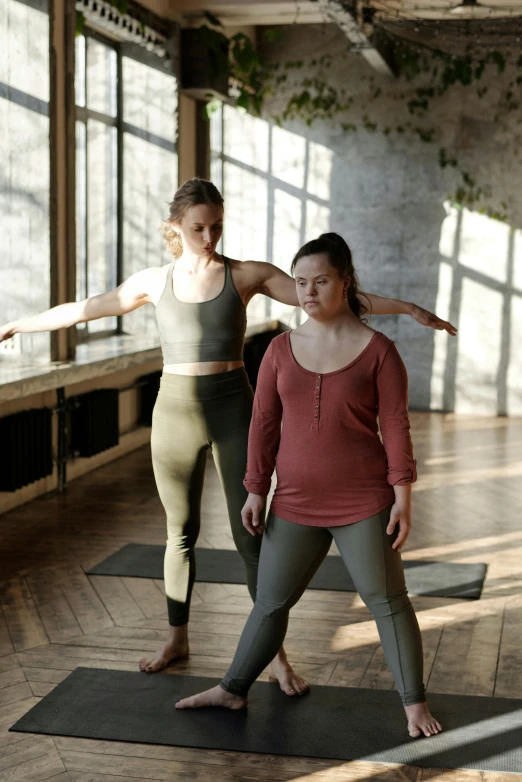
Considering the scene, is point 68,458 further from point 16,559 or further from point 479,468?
point 479,468

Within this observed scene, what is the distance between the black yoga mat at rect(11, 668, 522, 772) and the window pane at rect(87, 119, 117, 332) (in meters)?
4.88

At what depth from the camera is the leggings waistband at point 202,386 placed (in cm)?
320

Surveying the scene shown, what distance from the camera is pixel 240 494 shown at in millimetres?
3215

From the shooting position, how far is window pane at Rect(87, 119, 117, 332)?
7.86m

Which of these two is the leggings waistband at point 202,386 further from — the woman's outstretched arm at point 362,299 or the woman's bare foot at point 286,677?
the woman's bare foot at point 286,677

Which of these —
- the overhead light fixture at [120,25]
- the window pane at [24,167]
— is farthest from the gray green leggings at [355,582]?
the overhead light fixture at [120,25]

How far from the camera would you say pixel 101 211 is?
8.11 metres

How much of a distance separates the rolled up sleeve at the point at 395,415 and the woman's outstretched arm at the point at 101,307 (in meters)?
0.98

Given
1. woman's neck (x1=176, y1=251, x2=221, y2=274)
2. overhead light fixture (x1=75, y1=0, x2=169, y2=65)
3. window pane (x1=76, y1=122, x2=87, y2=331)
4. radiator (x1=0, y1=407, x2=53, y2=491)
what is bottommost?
radiator (x1=0, y1=407, x2=53, y2=491)

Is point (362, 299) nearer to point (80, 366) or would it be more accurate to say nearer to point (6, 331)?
point (6, 331)

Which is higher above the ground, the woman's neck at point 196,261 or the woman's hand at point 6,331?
the woman's neck at point 196,261

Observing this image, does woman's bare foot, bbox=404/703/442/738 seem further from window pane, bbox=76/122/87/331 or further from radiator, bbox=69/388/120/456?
window pane, bbox=76/122/87/331

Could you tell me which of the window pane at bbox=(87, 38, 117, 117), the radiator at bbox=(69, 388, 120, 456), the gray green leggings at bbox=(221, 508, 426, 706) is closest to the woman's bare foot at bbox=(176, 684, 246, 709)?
the gray green leggings at bbox=(221, 508, 426, 706)

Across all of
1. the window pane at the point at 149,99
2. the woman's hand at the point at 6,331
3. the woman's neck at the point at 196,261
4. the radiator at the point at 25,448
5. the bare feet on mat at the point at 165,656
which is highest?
the window pane at the point at 149,99
